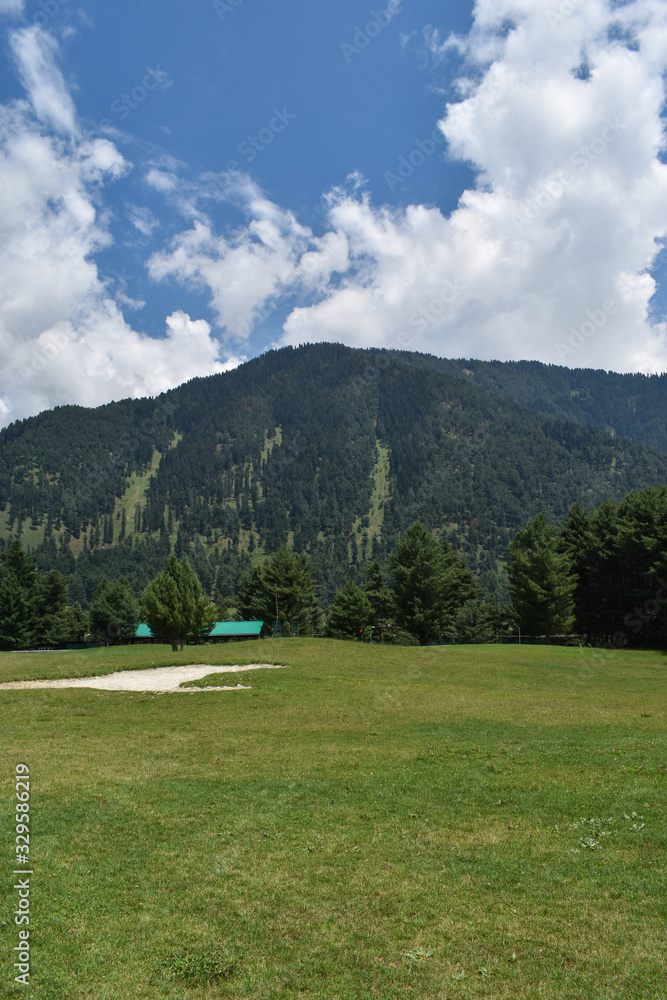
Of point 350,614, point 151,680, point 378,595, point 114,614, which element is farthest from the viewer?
point 114,614

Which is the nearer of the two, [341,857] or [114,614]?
[341,857]

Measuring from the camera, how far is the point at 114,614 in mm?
115000

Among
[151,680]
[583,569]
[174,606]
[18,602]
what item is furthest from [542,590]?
[18,602]

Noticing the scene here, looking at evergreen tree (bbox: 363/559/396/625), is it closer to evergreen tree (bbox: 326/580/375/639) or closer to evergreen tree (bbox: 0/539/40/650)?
evergreen tree (bbox: 326/580/375/639)

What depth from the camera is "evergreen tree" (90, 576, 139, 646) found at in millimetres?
115062

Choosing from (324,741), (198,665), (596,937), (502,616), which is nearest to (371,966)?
(596,937)

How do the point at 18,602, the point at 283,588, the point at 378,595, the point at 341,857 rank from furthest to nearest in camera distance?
the point at 378,595 → the point at 18,602 → the point at 283,588 → the point at 341,857

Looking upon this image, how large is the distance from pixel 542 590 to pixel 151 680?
5167cm

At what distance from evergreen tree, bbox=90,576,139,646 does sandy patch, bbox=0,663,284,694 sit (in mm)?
81892

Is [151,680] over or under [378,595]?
under

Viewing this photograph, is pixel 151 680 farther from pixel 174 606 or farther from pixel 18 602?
pixel 18 602

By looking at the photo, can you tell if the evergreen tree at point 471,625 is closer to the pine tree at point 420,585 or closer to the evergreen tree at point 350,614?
the pine tree at point 420,585

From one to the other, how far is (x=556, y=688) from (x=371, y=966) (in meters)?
29.0

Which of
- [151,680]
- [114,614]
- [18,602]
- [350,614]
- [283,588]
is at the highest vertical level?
[283,588]
